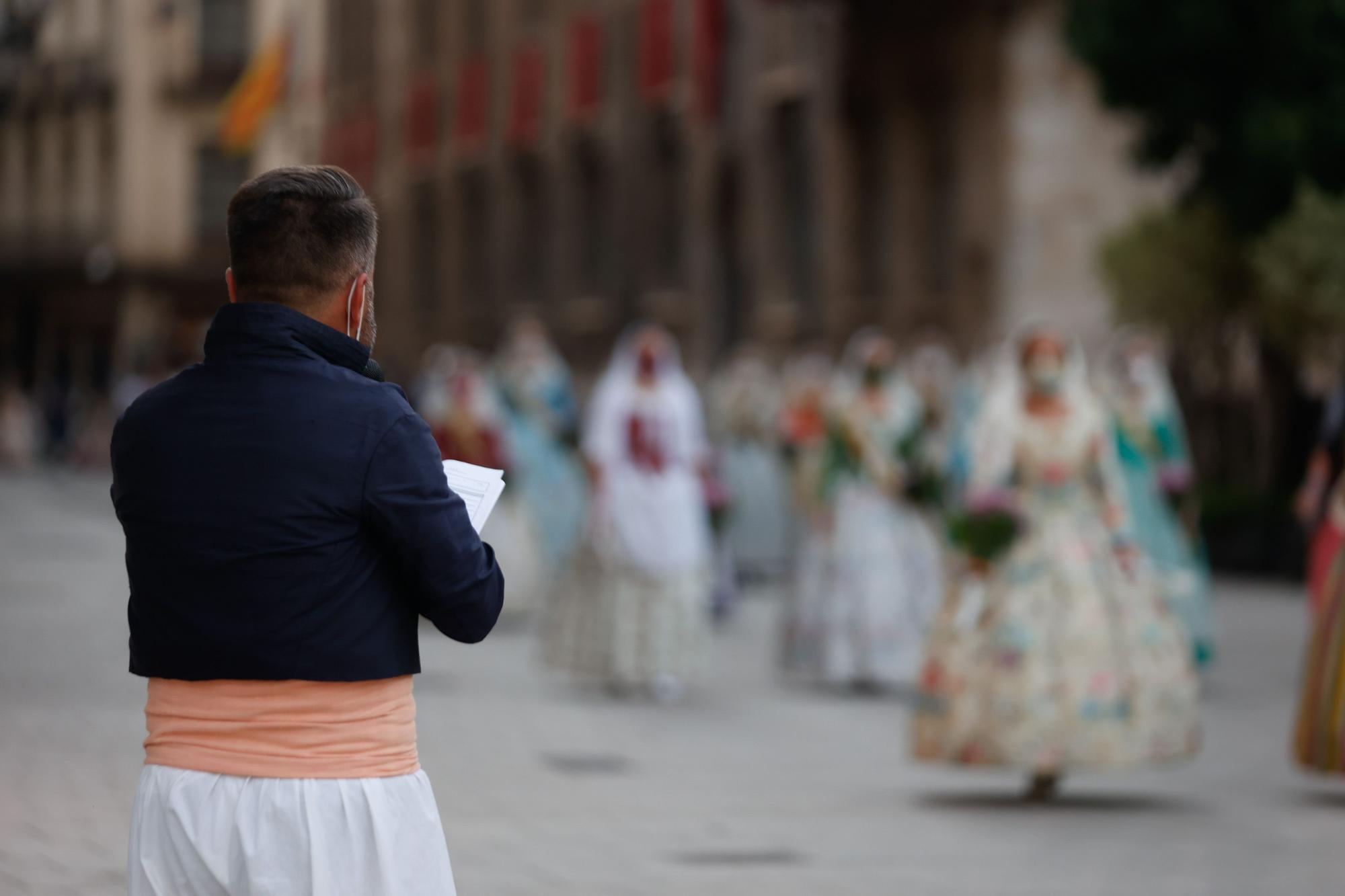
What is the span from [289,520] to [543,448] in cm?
1658

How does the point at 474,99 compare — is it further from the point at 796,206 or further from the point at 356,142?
the point at 796,206

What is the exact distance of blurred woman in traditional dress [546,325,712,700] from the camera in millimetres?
14172

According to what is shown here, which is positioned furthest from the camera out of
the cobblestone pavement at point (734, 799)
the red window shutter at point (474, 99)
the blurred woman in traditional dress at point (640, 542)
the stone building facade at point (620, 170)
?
the red window shutter at point (474, 99)

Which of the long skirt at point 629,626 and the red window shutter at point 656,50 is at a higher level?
the red window shutter at point 656,50

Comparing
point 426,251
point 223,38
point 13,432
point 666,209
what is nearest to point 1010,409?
point 666,209

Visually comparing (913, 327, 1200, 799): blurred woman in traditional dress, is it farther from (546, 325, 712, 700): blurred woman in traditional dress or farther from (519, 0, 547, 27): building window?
(519, 0, 547, 27): building window

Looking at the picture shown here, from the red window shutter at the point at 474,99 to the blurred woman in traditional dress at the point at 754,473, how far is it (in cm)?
2109

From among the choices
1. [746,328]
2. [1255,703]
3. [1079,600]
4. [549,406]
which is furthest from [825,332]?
[1079,600]

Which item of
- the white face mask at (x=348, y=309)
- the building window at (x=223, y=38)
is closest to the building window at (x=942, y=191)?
the white face mask at (x=348, y=309)

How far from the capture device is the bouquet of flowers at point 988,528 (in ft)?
32.3

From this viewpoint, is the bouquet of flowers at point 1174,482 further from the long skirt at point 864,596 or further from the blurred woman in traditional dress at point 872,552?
the long skirt at point 864,596

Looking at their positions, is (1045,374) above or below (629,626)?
above

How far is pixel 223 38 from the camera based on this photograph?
233 feet

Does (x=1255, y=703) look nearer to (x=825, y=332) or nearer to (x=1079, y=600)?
(x=1079, y=600)
